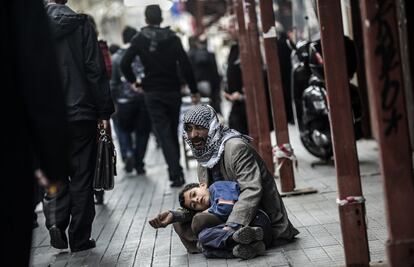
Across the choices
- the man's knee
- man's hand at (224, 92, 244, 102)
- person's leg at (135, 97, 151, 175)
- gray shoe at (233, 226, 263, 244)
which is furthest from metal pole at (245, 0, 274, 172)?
gray shoe at (233, 226, 263, 244)

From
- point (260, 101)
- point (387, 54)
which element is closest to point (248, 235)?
point (387, 54)

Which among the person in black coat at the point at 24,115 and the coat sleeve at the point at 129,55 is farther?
the coat sleeve at the point at 129,55

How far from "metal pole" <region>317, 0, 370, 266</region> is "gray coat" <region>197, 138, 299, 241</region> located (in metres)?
0.99

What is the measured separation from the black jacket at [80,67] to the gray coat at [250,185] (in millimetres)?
1198

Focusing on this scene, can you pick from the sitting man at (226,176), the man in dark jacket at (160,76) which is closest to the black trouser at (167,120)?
the man in dark jacket at (160,76)

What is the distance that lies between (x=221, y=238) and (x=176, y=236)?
1.44 metres

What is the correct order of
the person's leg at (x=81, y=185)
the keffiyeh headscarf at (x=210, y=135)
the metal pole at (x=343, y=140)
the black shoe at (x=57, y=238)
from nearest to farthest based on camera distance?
the metal pole at (x=343, y=140) → the keffiyeh headscarf at (x=210, y=135) → the black shoe at (x=57, y=238) → the person's leg at (x=81, y=185)

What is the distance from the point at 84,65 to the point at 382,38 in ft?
11.2

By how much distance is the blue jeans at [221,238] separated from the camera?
662cm

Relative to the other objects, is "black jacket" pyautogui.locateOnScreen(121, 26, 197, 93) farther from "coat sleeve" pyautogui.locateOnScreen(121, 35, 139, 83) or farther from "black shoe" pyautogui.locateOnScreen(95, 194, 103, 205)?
"black shoe" pyautogui.locateOnScreen(95, 194, 103, 205)

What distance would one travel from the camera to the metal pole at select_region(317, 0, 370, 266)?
18.8ft

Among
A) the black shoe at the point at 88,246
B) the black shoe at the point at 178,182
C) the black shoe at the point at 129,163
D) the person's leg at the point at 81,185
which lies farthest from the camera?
the black shoe at the point at 129,163

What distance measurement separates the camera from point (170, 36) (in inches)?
460

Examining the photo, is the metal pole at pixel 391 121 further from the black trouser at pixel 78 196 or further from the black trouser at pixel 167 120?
the black trouser at pixel 167 120
